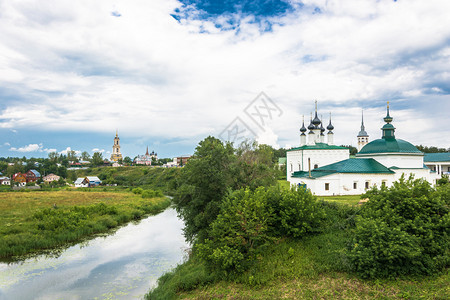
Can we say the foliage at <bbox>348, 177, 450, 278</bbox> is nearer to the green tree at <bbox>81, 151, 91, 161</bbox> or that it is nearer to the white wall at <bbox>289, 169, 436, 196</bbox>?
the white wall at <bbox>289, 169, 436, 196</bbox>

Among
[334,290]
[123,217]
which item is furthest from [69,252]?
[334,290]

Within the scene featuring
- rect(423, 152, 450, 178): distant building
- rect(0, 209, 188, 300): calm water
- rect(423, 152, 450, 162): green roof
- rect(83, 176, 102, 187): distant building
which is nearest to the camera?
Answer: rect(0, 209, 188, 300): calm water

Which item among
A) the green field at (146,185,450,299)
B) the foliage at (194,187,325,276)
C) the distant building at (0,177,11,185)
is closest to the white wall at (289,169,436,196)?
the green field at (146,185,450,299)

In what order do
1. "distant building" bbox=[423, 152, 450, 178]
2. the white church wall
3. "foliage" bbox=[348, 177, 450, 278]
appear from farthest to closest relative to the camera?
"distant building" bbox=[423, 152, 450, 178] → the white church wall → "foliage" bbox=[348, 177, 450, 278]

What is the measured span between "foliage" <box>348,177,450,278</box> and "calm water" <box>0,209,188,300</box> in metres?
10.8

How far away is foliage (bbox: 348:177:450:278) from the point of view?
11148 millimetres

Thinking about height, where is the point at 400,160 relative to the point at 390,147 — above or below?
below

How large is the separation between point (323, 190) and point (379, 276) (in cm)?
1838

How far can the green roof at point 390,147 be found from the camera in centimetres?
3169

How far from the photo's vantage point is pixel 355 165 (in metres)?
30.3

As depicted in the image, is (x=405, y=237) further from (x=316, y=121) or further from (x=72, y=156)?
(x=72, y=156)

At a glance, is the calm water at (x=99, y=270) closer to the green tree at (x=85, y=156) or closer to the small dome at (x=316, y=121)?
the small dome at (x=316, y=121)

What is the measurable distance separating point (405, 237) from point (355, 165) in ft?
A: 66.9

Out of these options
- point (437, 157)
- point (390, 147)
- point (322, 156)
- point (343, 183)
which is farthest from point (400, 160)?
point (437, 157)
